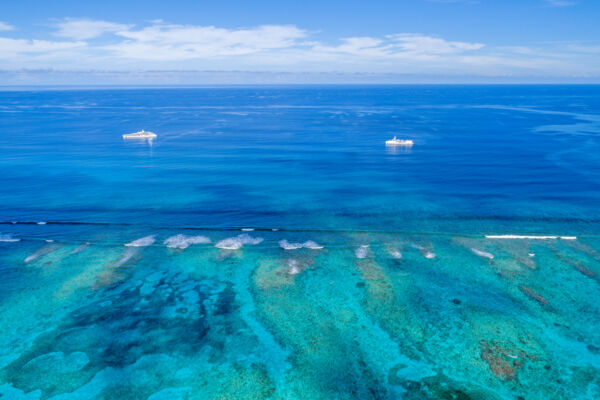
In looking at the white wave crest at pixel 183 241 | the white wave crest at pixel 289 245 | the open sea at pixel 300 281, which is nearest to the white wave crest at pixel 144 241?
the open sea at pixel 300 281

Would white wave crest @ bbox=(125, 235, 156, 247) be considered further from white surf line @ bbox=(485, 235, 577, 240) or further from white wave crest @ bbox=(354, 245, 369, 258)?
white surf line @ bbox=(485, 235, 577, 240)

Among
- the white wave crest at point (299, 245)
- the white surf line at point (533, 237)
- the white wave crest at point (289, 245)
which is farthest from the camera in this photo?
the white surf line at point (533, 237)

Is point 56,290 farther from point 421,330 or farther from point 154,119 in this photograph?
point 154,119

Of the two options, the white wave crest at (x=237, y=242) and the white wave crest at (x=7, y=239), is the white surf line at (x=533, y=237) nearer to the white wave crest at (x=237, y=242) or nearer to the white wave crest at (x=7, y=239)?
the white wave crest at (x=237, y=242)

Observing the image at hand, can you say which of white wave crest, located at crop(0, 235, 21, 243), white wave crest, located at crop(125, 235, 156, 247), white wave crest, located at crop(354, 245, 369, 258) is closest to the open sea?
white wave crest, located at crop(354, 245, 369, 258)

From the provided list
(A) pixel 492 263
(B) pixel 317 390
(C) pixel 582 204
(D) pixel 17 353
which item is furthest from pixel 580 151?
(D) pixel 17 353
